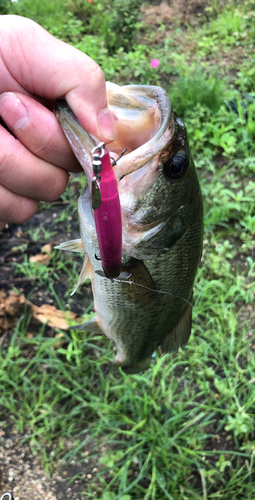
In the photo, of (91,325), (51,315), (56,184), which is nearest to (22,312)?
(51,315)

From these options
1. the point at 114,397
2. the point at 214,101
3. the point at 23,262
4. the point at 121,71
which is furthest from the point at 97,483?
the point at 121,71

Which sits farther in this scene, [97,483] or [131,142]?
[97,483]

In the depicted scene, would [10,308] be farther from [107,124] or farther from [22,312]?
[107,124]

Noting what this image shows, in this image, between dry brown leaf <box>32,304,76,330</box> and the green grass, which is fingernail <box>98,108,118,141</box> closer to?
the green grass

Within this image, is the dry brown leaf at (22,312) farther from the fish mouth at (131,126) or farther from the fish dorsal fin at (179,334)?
the fish mouth at (131,126)

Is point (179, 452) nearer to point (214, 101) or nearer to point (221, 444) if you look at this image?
point (221, 444)

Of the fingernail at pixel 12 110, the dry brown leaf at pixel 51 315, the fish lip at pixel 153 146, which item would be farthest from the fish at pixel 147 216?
the dry brown leaf at pixel 51 315
